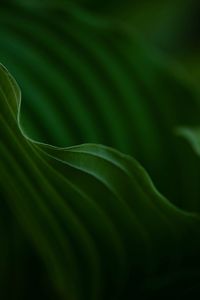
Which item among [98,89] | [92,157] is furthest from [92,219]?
[98,89]

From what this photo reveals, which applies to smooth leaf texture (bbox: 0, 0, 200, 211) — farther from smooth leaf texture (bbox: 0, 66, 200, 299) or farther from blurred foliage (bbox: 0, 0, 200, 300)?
smooth leaf texture (bbox: 0, 66, 200, 299)

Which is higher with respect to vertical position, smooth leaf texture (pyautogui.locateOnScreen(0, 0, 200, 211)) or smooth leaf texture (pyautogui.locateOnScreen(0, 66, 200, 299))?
smooth leaf texture (pyautogui.locateOnScreen(0, 0, 200, 211))

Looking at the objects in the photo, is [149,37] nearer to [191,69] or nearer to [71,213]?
[191,69]

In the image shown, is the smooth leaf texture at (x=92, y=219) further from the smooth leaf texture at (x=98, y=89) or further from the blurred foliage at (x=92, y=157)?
the smooth leaf texture at (x=98, y=89)

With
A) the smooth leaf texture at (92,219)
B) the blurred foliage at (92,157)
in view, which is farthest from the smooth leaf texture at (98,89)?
the smooth leaf texture at (92,219)

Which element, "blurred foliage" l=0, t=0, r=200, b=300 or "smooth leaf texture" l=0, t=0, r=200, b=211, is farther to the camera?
"smooth leaf texture" l=0, t=0, r=200, b=211

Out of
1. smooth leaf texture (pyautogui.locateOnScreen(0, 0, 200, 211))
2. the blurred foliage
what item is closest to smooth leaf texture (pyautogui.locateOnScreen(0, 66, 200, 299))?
the blurred foliage

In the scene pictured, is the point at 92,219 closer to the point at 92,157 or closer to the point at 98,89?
the point at 92,157
